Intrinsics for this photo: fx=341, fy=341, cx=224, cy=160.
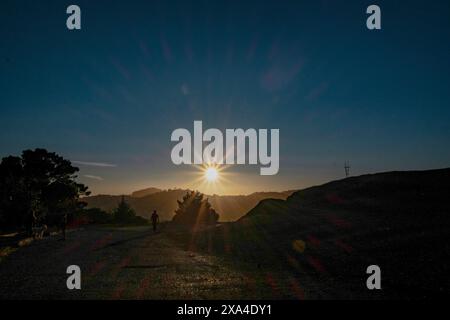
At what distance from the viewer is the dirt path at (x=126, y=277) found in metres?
9.24

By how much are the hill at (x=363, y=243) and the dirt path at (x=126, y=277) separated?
6.87ft

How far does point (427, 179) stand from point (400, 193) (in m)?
5.45

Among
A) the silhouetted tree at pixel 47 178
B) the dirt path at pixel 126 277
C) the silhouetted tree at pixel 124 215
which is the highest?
the silhouetted tree at pixel 47 178

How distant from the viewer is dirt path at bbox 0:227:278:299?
924cm

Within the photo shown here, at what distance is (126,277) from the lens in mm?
11602

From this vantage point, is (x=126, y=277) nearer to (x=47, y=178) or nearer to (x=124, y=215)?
(x=47, y=178)

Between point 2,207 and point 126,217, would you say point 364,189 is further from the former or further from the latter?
point 126,217

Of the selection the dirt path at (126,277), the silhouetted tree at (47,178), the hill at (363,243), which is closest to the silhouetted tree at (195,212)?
the silhouetted tree at (47,178)

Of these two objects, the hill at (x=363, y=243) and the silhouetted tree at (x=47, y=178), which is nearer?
the hill at (x=363, y=243)

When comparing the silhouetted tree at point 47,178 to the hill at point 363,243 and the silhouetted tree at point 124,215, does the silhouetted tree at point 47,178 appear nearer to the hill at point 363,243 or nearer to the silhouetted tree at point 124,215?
the silhouetted tree at point 124,215

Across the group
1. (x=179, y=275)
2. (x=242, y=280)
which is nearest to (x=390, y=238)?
(x=242, y=280)

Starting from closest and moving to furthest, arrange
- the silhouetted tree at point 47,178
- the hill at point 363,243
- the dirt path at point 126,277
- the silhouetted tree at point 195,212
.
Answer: the dirt path at point 126,277 → the hill at point 363,243 → the silhouetted tree at point 47,178 → the silhouetted tree at point 195,212

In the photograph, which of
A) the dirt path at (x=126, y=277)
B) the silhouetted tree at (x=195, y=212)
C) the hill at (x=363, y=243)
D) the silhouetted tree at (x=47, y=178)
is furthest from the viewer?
the silhouetted tree at (x=195, y=212)

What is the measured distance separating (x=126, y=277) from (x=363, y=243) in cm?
1139
